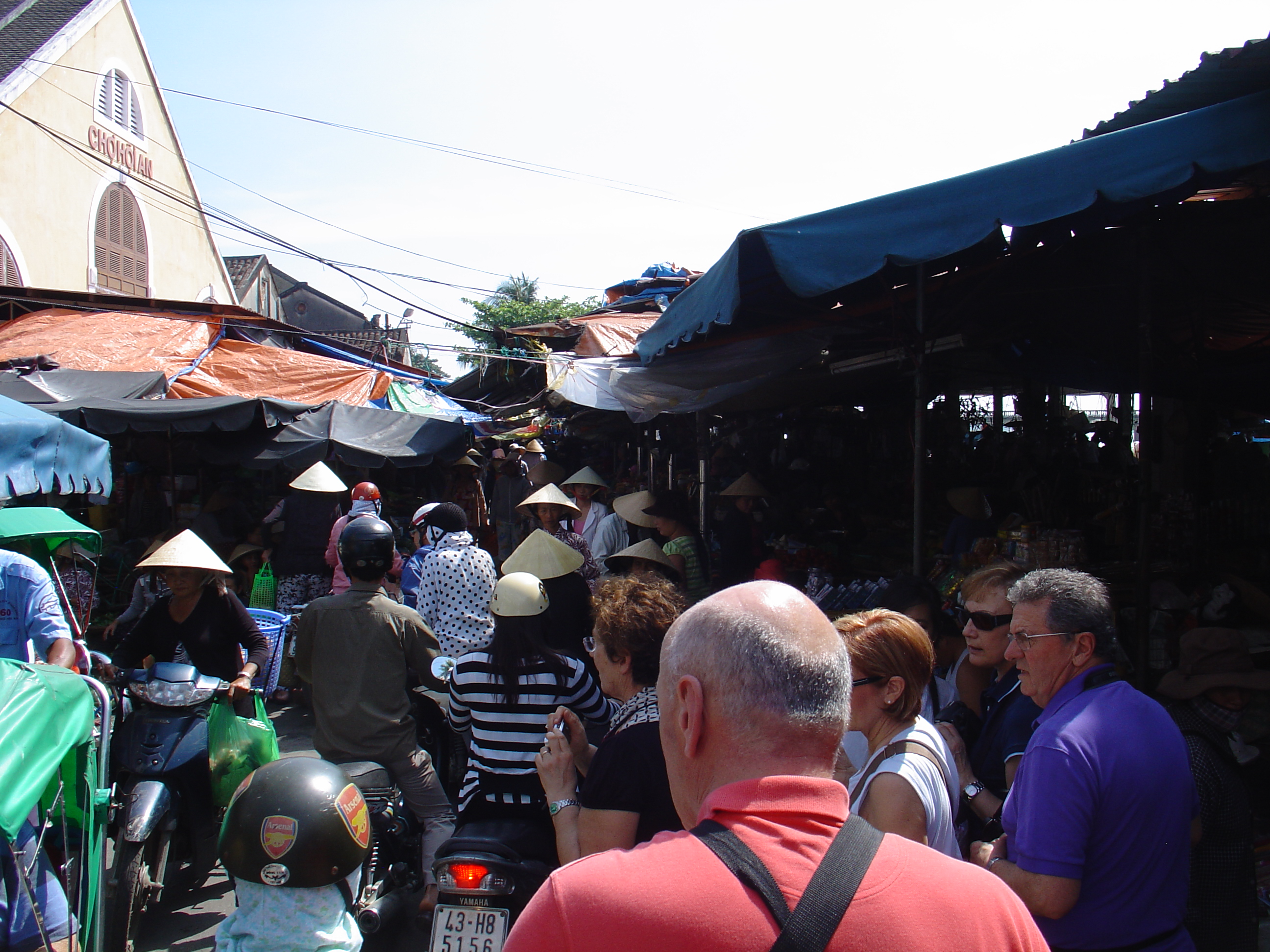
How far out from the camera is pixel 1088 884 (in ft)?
6.54

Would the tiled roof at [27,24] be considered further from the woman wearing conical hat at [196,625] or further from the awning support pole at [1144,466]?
the awning support pole at [1144,466]

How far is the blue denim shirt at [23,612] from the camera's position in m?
3.79

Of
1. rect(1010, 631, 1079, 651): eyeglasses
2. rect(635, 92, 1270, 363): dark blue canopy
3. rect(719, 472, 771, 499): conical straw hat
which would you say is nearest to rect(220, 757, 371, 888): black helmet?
rect(1010, 631, 1079, 651): eyeglasses

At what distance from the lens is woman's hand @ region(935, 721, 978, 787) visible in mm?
2674

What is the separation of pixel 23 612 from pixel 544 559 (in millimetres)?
2480

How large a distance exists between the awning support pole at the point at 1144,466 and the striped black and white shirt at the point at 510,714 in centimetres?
280

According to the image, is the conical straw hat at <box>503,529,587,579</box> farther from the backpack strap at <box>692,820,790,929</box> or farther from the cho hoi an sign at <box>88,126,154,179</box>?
the cho hoi an sign at <box>88,126,154,179</box>

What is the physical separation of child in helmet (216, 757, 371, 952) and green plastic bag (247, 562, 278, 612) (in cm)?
547

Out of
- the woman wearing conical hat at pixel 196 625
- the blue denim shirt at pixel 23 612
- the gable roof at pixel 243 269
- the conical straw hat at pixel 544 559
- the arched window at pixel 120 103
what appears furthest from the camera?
the gable roof at pixel 243 269

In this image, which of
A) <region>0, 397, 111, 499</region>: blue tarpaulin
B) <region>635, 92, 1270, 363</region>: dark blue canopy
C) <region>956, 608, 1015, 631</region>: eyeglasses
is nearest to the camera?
<region>956, 608, 1015, 631</region>: eyeglasses

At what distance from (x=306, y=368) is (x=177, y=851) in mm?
9593

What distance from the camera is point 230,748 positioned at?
12.8 ft

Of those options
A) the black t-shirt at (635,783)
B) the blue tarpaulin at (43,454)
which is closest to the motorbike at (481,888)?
the black t-shirt at (635,783)

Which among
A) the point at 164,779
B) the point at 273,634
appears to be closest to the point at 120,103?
the point at 273,634
